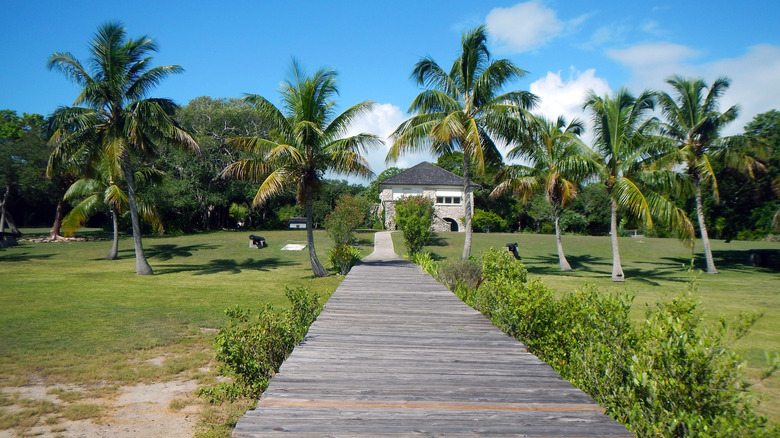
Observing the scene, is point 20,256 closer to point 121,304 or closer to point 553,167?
point 121,304

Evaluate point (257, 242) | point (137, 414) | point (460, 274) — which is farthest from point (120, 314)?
point (257, 242)

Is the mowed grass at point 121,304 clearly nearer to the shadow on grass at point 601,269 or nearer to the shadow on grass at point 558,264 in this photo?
the shadow on grass at point 558,264

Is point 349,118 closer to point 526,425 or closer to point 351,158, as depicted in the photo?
point 351,158

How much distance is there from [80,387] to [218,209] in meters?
40.9

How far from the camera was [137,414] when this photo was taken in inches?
196

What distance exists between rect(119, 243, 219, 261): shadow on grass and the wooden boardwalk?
68.8 ft

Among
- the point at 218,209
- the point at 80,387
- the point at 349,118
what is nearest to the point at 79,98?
the point at 349,118

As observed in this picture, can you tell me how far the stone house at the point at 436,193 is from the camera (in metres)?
42.6

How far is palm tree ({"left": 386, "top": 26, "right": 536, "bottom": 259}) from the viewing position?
1566cm

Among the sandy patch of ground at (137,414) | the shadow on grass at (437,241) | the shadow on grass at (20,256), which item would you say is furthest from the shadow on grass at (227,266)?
the sandy patch of ground at (137,414)

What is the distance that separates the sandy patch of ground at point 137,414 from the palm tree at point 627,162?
17257mm

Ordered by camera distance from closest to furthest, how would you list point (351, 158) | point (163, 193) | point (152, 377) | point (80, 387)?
point (80, 387) < point (152, 377) < point (351, 158) < point (163, 193)

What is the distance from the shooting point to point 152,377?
6.18m

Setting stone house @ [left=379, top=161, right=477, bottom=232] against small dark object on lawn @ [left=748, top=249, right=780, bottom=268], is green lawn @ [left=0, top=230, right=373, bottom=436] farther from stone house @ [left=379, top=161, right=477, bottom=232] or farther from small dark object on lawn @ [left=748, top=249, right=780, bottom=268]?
small dark object on lawn @ [left=748, top=249, right=780, bottom=268]
